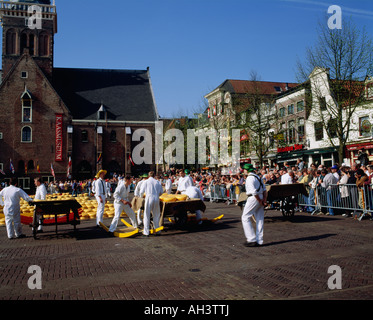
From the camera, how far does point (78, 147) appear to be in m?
49.7

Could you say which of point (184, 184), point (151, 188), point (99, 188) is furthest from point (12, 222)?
point (184, 184)

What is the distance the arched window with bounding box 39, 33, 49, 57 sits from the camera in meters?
51.1

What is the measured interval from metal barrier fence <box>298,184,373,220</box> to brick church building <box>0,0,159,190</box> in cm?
3948

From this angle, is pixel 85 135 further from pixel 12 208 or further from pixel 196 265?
pixel 196 265

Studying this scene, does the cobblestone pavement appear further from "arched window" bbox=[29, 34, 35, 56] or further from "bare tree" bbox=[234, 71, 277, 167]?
"arched window" bbox=[29, 34, 35, 56]

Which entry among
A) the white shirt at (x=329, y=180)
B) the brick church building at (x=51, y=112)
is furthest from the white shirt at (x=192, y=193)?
the brick church building at (x=51, y=112)

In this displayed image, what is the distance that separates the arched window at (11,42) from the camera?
164 feet

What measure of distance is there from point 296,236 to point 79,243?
20.1ft

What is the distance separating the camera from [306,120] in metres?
26.3

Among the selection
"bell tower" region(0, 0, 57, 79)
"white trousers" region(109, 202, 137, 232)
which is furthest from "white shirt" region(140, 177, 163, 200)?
"bell tower" region(0, 0, 57, 79)

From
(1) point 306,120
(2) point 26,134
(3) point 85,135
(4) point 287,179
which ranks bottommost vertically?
(4) point 287,179

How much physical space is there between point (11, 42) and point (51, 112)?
12.9 m

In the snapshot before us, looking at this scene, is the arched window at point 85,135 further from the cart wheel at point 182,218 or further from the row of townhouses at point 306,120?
the cart wheel at point 182,218

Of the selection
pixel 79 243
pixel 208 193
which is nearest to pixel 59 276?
pixel 79 243
